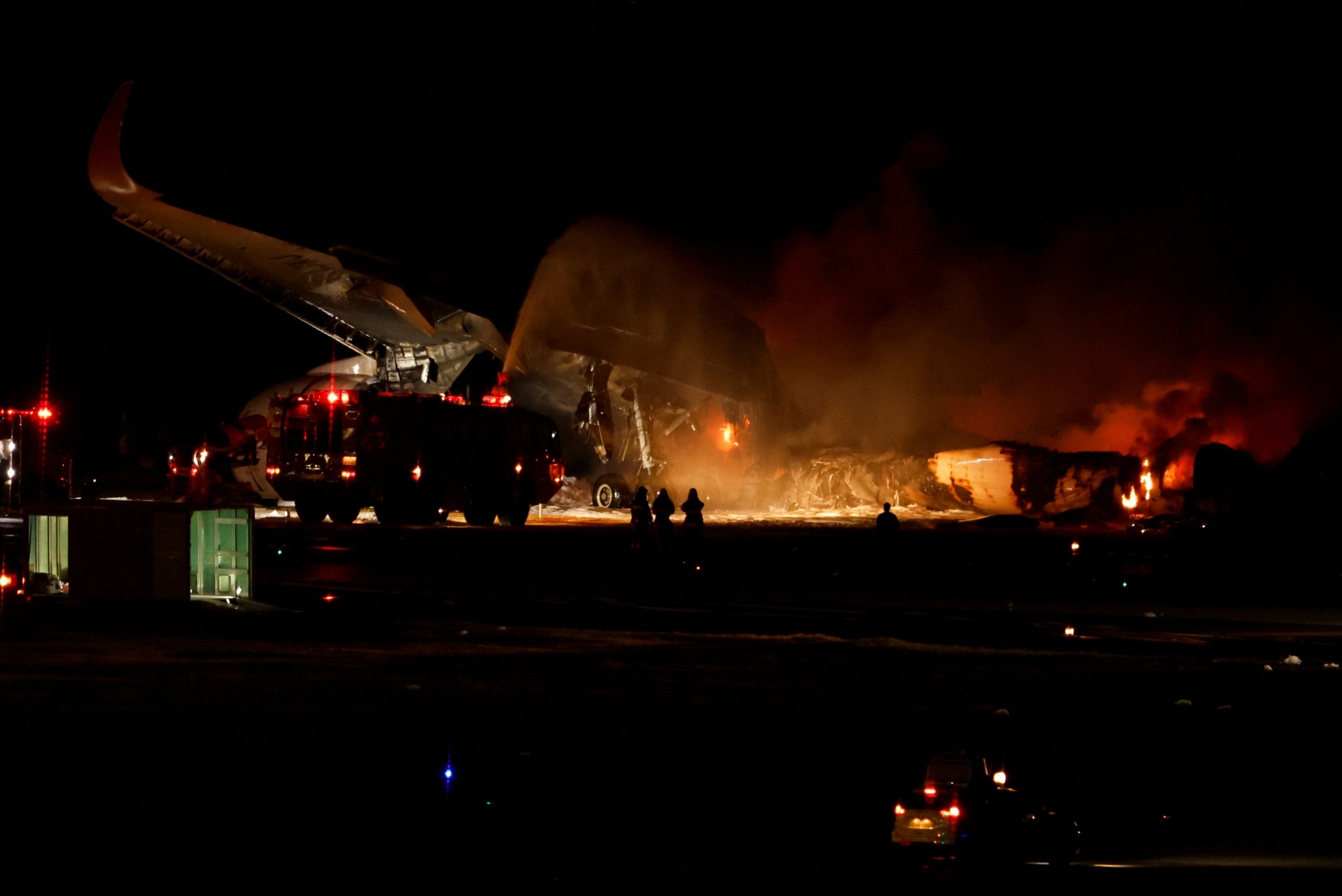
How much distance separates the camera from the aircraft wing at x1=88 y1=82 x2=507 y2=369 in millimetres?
31203

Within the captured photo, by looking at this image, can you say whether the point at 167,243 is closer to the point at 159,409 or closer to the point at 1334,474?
the point at 159,409

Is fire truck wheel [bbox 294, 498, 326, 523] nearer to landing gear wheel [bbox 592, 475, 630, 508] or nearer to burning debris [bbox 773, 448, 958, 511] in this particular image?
landing gear wheel [bbox 592, 475, 630, 508]

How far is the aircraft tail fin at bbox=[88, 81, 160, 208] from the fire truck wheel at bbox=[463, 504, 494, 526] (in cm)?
1405

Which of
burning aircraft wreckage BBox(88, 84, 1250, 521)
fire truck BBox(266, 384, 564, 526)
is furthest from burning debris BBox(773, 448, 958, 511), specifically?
fire truck BBox(266, 384, 564, 526)

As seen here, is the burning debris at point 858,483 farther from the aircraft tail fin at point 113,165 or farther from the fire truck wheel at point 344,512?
the aircraft tail fin at point 113,165

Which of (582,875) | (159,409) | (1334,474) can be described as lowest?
(582,875)

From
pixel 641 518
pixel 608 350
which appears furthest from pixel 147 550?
pixel 608 350

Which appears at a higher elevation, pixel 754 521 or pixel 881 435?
pixel 881 435

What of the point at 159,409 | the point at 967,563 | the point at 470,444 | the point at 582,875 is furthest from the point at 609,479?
the point at 582,875

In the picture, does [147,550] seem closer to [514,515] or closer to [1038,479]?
[514,515]

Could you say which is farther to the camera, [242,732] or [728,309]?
[728,309]

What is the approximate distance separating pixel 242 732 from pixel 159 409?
46.9 meters

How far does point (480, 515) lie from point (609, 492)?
300 inches

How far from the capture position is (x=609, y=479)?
105ft
